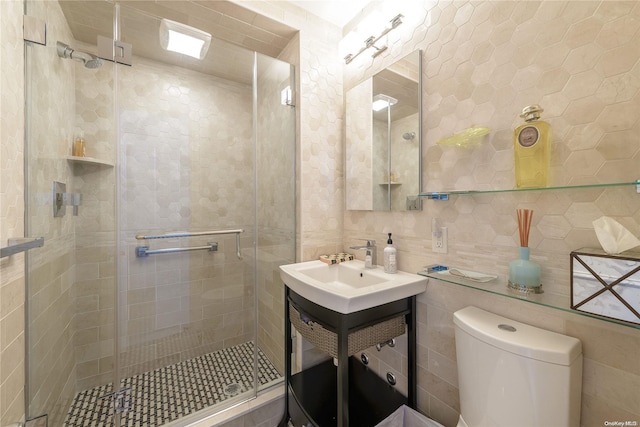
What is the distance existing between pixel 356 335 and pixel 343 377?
0.53 feet

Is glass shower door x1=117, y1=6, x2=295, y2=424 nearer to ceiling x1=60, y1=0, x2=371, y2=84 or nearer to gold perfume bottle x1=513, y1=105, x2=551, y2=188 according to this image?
ceiling x1=60, y1=0, x2=371, y2=84

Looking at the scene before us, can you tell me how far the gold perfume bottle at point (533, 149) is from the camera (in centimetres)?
79

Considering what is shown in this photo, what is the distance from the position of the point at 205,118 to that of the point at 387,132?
135 centimetres

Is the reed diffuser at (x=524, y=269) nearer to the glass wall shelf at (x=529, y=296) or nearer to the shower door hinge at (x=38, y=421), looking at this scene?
the glass wall shelf at (x=529, y=296)

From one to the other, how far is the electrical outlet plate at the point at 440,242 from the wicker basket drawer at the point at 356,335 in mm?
371

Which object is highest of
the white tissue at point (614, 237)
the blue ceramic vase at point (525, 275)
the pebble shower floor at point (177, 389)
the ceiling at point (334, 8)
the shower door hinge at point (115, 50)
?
the ceiling at point (334, 8)

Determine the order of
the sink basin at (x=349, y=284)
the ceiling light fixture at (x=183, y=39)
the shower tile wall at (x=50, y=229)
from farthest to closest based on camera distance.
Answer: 1. the ceiling light fixture at (x=183, y=39)
2. the shower tile wall at (x=50, y=229)
3. the sink basin at (x=349, y=284)

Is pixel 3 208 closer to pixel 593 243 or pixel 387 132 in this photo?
pixel 387 132

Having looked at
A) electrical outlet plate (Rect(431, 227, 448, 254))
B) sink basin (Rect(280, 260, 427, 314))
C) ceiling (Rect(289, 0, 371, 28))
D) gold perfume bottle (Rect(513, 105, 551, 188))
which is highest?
ceiling (Rect(289, 0, 371, 28))

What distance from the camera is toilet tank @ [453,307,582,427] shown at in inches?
27.1

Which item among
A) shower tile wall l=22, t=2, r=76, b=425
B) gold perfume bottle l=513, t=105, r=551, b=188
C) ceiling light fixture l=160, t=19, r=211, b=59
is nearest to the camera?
gold perfume bottle l=513, t=105, r=551, b=188

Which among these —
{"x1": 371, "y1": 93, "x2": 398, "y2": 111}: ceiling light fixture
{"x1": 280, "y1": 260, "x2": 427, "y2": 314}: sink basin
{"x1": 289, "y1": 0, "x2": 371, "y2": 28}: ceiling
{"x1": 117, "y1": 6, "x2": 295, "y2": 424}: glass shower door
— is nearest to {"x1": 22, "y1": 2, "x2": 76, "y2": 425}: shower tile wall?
{"x1": 117, "y1": 6, "x2": 295, "y2": 424}: glass shower door

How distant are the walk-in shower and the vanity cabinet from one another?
30 centimetres

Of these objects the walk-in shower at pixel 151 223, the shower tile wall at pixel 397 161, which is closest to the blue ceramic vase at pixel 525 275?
the shower tile wall at pixel 397 161
